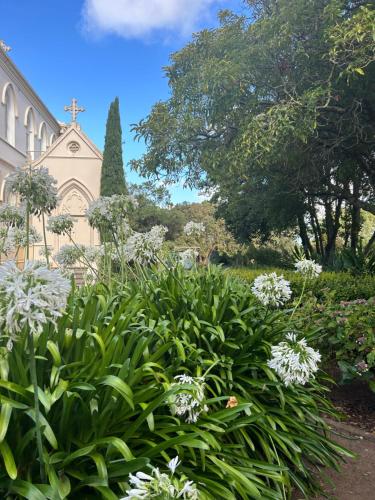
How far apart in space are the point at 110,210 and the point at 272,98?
16.4 ft

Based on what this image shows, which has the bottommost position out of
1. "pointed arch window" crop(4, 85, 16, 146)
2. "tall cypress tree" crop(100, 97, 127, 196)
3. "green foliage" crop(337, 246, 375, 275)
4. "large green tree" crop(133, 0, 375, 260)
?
"green foliage" crop(337, 246, 375, 275)

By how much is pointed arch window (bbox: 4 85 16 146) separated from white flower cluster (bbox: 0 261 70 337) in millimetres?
25136

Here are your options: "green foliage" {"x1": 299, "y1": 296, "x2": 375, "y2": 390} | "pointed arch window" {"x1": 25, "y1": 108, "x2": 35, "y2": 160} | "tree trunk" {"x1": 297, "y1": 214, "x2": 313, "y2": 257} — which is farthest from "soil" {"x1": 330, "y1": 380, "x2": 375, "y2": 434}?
"pointed arch window" {"x1": 25, "y1": 108, "x2": 35, "y2": 160}

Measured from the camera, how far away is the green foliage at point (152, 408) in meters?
1.63

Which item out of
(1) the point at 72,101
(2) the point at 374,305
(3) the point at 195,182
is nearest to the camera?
(2) the point at 374,305

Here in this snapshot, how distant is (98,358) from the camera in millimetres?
2084

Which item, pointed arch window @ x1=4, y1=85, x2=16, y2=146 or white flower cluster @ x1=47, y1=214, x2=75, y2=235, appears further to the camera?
pointed arch window @ x1=4, y1=85, x2=16, y2=146

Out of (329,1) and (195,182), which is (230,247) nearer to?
(195,182)

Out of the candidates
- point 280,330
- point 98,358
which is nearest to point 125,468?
point 98,358

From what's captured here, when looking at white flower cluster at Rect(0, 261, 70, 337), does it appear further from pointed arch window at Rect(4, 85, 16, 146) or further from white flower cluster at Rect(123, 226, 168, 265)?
pointed arch window at Rect(4, 85, 16, 146)

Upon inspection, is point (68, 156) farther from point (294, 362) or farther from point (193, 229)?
point (294, 362)

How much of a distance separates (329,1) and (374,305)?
499 cm

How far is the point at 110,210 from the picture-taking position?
3.77 meters

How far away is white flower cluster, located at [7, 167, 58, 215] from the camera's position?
290 cm
